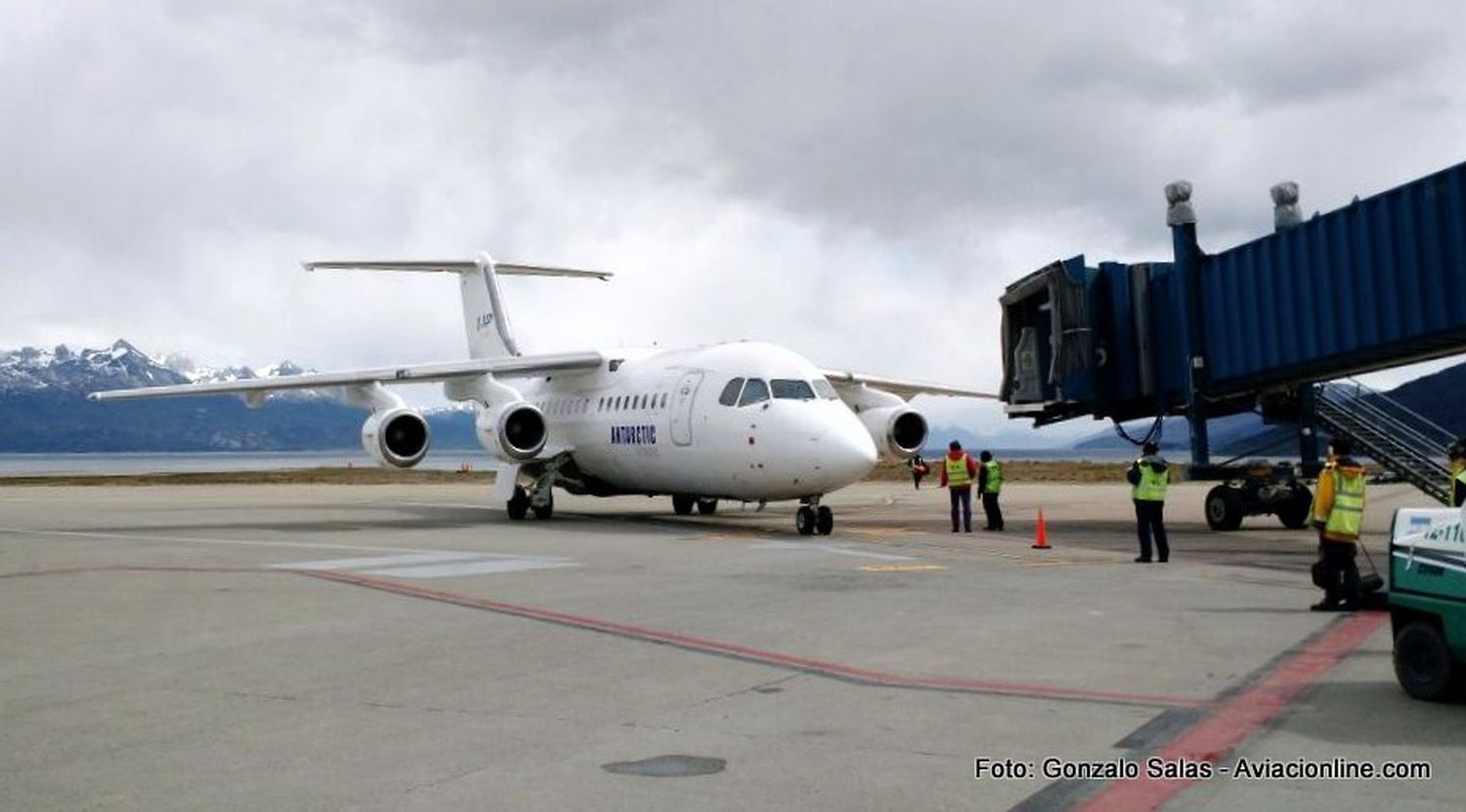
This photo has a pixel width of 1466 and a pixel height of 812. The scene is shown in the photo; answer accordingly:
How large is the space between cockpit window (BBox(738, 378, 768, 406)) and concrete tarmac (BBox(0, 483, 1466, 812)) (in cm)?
567

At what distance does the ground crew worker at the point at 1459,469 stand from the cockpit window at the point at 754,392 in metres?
12.0

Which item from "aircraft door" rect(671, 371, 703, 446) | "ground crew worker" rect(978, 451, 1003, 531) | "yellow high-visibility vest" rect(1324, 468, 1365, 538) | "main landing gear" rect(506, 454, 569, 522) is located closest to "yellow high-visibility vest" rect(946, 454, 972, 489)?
"ground crew worker" rect(978, 451, 1003, 531)

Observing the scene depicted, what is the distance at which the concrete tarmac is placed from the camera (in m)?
5.87

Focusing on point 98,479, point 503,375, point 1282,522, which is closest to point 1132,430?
point 1282,522

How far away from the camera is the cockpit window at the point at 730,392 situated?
23234mm

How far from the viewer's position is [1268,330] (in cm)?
2064

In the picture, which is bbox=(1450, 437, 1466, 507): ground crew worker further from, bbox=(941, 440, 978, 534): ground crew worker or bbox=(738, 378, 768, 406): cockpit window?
bbox=(738, 378, 768, 406): cockpit window

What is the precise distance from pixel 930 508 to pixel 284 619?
24.3 meters

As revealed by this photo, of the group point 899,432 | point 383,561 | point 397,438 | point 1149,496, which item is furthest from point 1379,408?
point 397,438

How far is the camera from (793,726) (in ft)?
23.2

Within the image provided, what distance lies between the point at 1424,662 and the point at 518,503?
74.1 ft

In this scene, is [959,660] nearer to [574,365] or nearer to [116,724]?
[116,724]


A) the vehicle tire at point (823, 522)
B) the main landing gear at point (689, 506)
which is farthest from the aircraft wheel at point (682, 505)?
the vehicle tire at point (823, 522)

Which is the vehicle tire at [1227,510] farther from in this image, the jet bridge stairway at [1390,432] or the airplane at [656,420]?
the airplane at [656,420]
